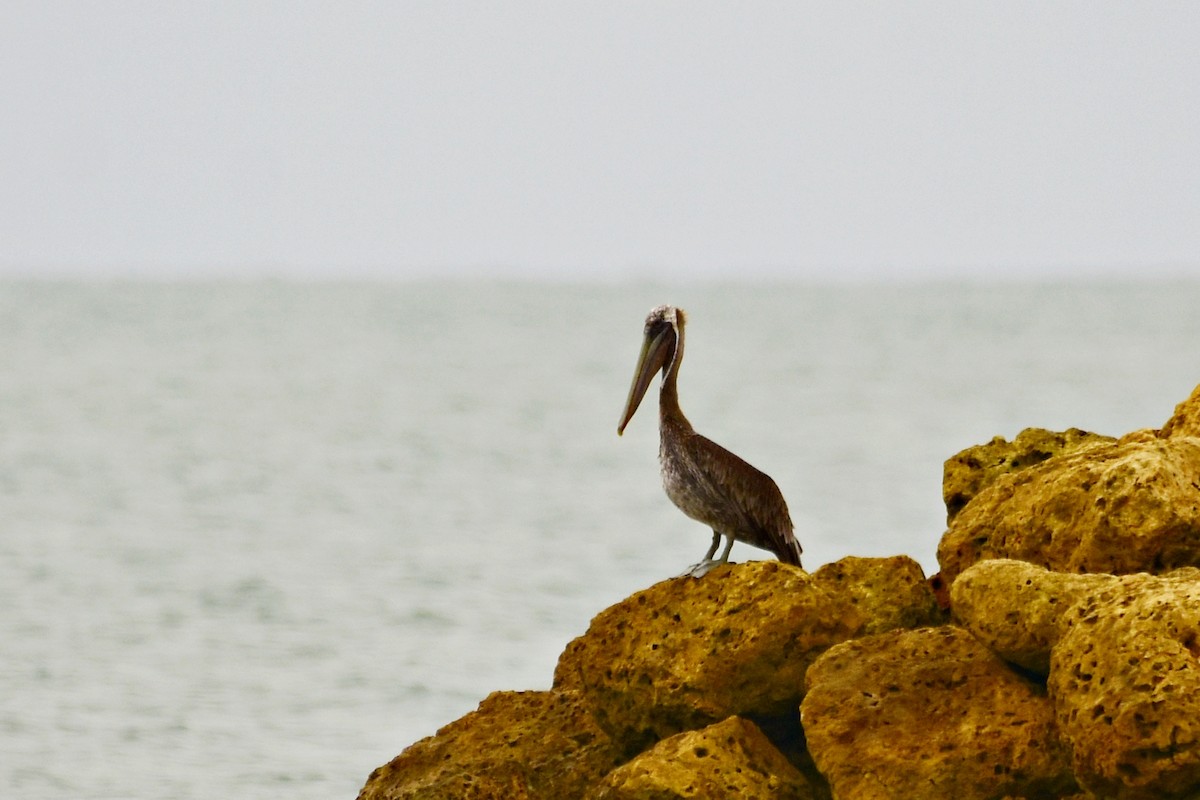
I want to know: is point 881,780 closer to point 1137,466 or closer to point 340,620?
point 1137,466

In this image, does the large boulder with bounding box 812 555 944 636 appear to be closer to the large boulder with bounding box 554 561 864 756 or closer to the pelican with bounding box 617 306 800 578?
the large boulder with bounding box 554 561 864 756

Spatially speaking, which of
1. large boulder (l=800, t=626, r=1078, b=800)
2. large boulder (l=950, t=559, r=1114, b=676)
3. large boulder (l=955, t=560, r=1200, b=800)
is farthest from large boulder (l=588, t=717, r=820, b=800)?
large boulder (l=955, t=560, r=1200, b=800)

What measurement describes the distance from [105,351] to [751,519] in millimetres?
61200

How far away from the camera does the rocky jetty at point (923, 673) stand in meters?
5.44

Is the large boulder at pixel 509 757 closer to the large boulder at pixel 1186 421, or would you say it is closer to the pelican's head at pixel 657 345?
the pelican's head at pixel 657 345

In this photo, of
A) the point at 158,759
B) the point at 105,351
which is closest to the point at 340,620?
the point at 158,759

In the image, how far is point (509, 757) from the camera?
22.9 ft

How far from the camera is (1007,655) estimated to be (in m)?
6.10

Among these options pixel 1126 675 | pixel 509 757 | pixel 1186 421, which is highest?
pixel 1186 421

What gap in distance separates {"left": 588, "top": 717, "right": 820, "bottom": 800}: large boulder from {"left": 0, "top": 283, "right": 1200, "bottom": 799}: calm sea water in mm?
5679

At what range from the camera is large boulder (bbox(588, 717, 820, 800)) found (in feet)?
20.1

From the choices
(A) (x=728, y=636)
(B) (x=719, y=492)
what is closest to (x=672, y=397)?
(B) (x=719, y=492)

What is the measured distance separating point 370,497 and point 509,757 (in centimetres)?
2311

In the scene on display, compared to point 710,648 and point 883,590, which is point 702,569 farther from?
point 883,590
